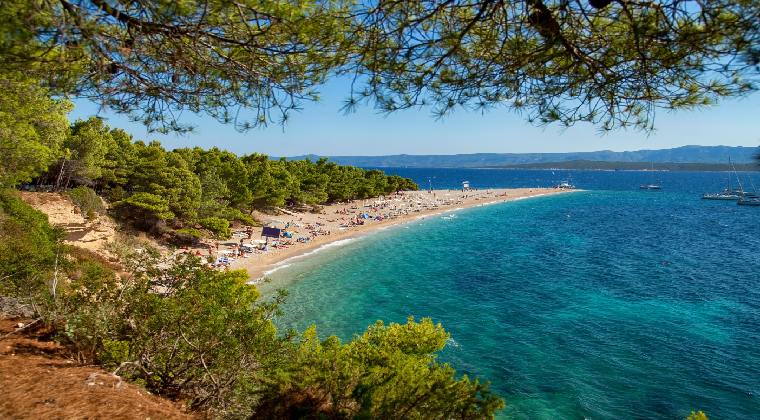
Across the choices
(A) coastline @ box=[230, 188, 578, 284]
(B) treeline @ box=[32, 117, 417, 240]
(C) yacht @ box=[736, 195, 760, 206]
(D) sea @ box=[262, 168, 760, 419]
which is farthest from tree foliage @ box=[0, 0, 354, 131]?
(C) yacht @ box=[736, 195, 760, 206]

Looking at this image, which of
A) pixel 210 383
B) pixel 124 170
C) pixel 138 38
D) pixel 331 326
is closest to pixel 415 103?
pixel 138 38

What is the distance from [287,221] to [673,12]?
46.7 m

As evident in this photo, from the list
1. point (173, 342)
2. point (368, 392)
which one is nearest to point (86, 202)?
point (173, 342)

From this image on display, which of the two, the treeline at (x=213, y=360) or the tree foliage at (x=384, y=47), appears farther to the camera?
the treeline at (x=213, y=360)

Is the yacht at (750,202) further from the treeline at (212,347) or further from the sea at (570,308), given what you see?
the treeline at (212,347)

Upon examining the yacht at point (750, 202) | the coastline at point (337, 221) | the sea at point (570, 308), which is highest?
the coastline at point (337, 221)

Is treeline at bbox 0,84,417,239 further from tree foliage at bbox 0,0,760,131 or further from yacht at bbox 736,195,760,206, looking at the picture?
yacht at bbox 736,195,760,206

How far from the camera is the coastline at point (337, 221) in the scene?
3250 centimetres

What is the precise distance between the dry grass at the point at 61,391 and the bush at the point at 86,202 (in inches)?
836

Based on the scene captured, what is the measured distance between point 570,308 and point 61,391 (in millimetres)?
25161

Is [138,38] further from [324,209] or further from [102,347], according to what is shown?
[324,209]

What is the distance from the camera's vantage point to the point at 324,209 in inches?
2397

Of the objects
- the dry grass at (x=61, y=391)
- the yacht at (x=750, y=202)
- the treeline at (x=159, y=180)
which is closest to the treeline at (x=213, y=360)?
the dry grass at (x=61, y=391)

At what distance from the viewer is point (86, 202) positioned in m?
27.4
